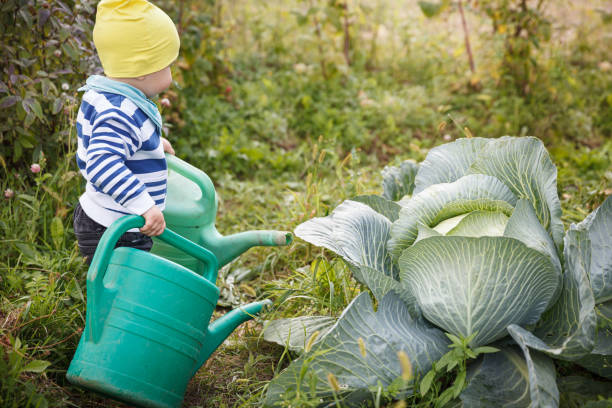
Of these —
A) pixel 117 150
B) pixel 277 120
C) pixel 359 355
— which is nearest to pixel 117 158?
pixel 117 150

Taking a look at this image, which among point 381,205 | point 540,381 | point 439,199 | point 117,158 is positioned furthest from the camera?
point 381,205

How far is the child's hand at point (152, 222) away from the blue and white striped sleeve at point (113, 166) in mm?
16

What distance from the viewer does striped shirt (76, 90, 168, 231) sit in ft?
5.30

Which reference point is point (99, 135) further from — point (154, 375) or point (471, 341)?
point (471, 341)

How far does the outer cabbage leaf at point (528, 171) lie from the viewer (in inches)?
66.6

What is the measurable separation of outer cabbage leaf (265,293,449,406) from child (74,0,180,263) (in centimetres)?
62

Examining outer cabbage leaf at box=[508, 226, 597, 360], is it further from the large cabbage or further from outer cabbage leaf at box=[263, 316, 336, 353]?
outer cabbage leaf at box=[263, 316, 336, 353]

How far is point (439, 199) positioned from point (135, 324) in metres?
1.05

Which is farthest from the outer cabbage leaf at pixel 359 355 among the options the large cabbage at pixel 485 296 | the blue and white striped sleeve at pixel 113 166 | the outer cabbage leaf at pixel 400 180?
the outer cabbage leaf at pixel 400 180

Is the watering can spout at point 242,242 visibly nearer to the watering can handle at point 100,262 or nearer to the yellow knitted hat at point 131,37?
the watering can handle at point 100,262

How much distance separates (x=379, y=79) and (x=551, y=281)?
350 cm

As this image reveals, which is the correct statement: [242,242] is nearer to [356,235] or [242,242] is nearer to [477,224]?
[356,235]

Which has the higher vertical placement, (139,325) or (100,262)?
(100,262)

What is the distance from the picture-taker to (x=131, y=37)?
5.50 feet
